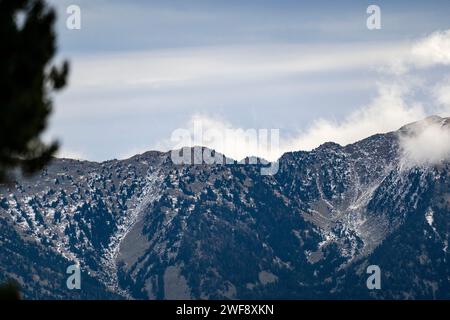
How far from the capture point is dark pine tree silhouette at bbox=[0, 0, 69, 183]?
51.0 meters

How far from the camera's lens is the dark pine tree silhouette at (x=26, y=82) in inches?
2009

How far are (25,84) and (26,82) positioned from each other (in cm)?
15

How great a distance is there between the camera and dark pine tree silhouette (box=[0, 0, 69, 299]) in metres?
51.1

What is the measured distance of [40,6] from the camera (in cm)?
5466

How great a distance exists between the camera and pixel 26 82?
171 ft

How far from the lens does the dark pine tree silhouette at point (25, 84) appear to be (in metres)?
51.1

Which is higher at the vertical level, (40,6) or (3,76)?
(40,6)
